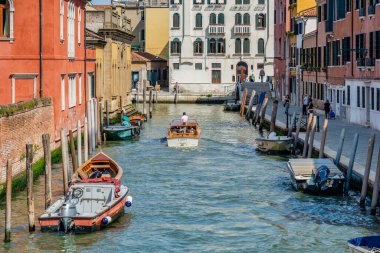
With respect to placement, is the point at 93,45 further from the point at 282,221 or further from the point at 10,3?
the point at 282,221

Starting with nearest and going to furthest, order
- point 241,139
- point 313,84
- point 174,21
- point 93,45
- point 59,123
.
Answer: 1. point 59,123
2. point 241,139
3. point 93,45
4. point 313,84
5. point 174,21

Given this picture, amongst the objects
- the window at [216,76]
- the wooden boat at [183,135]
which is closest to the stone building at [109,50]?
the wooden boat at [183,135]

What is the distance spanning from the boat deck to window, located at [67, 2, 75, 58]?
14.6 metres

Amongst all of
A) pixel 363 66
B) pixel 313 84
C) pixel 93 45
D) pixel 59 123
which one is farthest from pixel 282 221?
pixel 313 84

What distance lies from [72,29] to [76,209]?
20085mm

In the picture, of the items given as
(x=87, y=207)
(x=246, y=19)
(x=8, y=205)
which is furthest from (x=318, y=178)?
(x=246, y=19)

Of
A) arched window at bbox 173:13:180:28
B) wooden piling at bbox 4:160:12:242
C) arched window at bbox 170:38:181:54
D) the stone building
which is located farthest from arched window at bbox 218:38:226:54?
wooden piling at bbox 4:160:12:242

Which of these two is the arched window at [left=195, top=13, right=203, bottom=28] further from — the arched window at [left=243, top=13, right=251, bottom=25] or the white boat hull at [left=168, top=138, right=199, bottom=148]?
the white boat hull at [left=168, top=138, right=199, bottom=148]

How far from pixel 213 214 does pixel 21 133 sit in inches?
305

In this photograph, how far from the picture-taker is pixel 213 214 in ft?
89.2

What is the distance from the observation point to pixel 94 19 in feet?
204

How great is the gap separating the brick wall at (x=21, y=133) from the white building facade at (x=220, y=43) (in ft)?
211

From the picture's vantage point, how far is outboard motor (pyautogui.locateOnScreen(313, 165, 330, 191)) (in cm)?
2947

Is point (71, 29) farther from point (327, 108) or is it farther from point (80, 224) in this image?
point (80, 224)
